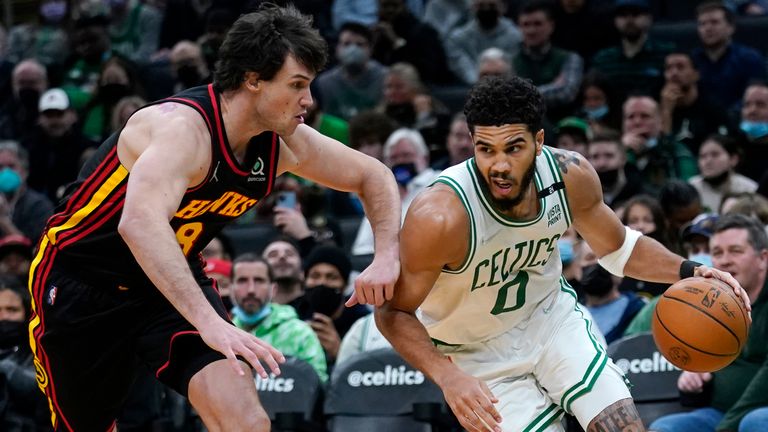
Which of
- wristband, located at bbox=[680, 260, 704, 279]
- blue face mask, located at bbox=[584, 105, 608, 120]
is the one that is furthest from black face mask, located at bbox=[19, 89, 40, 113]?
wristband, located at bbox=[680, 260, 704, 279]

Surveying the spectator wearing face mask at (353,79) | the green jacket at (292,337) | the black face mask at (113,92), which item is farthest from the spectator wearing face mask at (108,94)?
the green jacket at (292,337)

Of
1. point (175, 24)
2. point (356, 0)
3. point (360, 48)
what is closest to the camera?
point (360, 48)

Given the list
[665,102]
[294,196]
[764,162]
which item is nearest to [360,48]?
[294,196]

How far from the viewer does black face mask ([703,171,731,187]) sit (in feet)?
28.8

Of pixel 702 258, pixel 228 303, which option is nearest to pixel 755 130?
pixel 702 258

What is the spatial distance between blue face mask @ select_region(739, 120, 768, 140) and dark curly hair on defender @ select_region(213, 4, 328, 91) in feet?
17.4

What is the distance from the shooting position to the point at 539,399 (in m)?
5.16

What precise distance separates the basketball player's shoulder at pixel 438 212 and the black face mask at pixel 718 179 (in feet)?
14.2

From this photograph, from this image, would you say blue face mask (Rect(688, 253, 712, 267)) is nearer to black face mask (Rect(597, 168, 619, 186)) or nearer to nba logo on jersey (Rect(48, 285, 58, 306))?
black face mask (Rect(597, 168, 619, 186))

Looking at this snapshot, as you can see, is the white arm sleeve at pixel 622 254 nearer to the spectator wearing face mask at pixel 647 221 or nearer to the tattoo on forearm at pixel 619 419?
the tattoo on forearm at pixel 619 419

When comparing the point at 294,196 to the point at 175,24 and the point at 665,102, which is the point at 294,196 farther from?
the point at 175,24

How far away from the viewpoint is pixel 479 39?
11469mm

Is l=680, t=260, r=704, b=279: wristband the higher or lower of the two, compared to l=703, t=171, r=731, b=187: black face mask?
higher

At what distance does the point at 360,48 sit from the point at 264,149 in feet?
20.9
